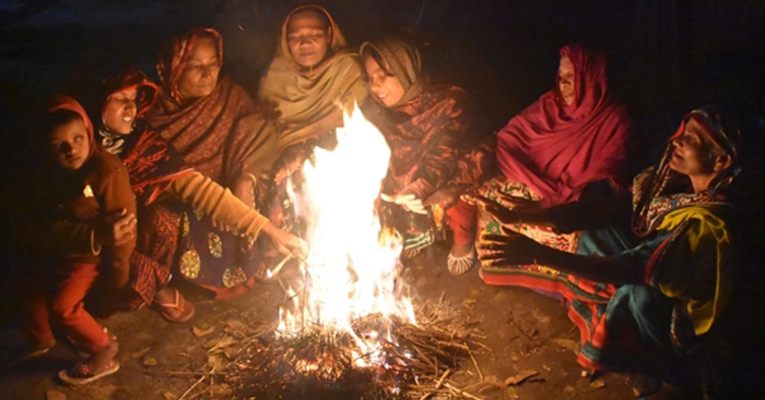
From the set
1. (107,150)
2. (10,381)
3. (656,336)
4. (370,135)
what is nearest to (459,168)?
(370,135)

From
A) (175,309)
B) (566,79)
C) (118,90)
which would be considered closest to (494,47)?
(566,79)

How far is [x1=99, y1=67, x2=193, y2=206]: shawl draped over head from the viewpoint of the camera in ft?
19.7

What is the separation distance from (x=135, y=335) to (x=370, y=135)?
3333 mm

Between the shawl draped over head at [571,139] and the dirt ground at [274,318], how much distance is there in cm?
131

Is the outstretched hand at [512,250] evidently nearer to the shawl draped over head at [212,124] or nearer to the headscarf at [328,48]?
the headscarf at [328,48]

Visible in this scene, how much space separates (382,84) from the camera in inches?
259

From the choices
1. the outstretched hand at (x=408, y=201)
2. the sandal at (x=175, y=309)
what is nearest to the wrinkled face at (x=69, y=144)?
the sandal at (x=175, y=309)

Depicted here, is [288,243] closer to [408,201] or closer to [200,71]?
[408,201]

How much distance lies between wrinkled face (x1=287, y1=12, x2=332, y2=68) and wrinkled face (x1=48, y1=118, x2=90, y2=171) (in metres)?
2.28

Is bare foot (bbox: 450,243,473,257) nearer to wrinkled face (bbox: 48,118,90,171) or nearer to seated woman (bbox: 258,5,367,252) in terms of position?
seated woman (bbox: 258,5,367,252)

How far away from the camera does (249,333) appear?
20.3ft

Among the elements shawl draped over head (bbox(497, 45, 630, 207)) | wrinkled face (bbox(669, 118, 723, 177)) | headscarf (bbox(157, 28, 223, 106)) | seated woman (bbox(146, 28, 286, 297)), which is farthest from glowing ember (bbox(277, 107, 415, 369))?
wrinkled face (bbox(669, 118, 723, 177))

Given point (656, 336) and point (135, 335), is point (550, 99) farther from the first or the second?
point (135, 335)

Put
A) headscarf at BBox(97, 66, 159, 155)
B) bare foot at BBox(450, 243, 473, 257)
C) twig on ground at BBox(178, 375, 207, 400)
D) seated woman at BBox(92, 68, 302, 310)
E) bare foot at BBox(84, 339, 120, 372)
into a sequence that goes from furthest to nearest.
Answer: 1. bare foot at BBox(450, 243, 473, 257)
2. seated woman at BBox(92, 68, 302, 310)
3. headscarf at BBox(97, 66, 159, 155)
4. bare foot at BBox(84, 339, 120, 372)
5. twig on ground at BBox(178, 375, 207, 400)
